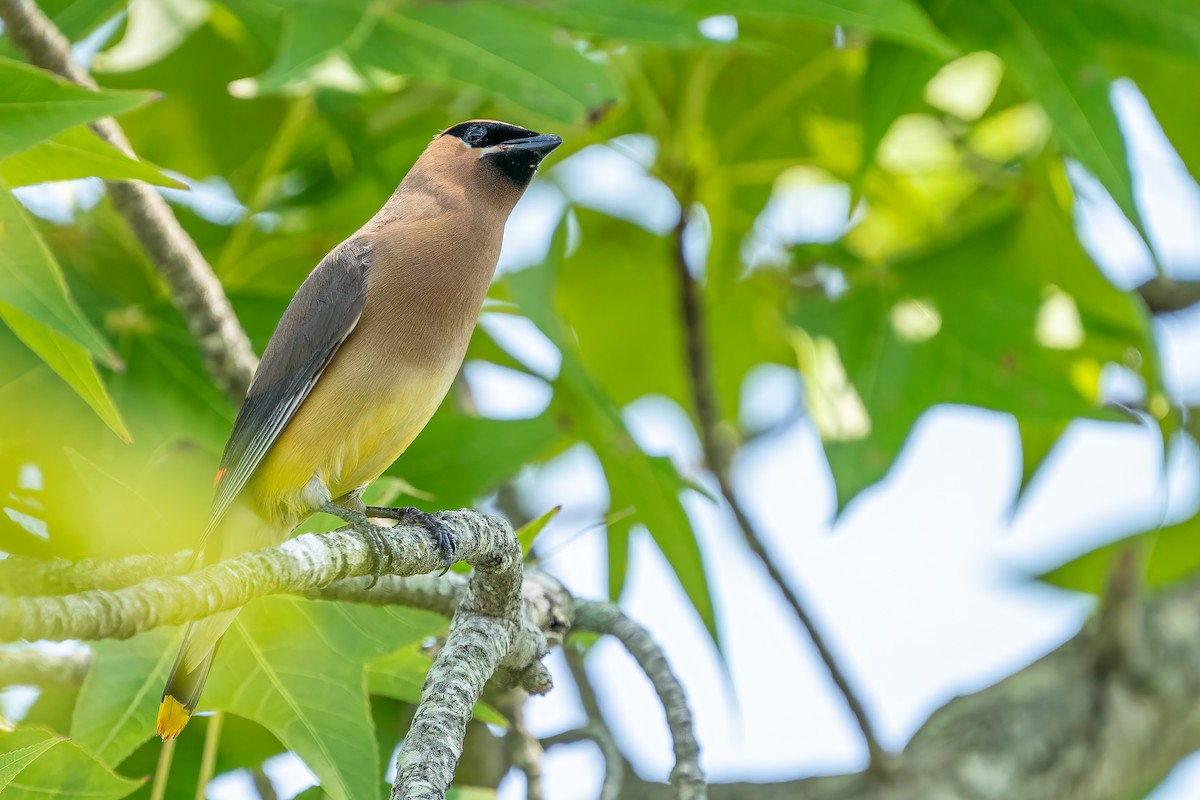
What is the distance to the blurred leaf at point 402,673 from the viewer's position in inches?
137

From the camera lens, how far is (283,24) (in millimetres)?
4688

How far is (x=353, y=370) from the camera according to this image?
3570mm

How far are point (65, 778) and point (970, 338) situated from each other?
12.3 feet

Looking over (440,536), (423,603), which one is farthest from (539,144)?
(440,536)

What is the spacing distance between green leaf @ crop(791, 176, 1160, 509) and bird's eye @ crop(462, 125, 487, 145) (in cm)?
176

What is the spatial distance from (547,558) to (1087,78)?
2.44 m

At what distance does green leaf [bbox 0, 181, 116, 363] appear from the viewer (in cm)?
237

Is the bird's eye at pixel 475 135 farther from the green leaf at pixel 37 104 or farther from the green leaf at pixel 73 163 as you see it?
the green leaf at pixel 37 104

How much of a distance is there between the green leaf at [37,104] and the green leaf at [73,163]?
0.22 m

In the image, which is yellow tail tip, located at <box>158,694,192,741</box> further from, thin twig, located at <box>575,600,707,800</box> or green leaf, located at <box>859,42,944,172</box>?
green leaf, located at <box>859,42,944,172</box>

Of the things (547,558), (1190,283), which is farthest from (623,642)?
(1190,283)

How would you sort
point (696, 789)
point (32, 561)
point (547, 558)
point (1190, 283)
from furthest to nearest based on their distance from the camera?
1. point (1190, 283)
2. point (547, 558)
3. point (696, 789)
4. point (32, 561)

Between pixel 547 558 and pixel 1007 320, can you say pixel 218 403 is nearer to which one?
pixel 547 558

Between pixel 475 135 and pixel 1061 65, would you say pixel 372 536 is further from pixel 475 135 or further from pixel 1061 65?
pixel 1061 65
